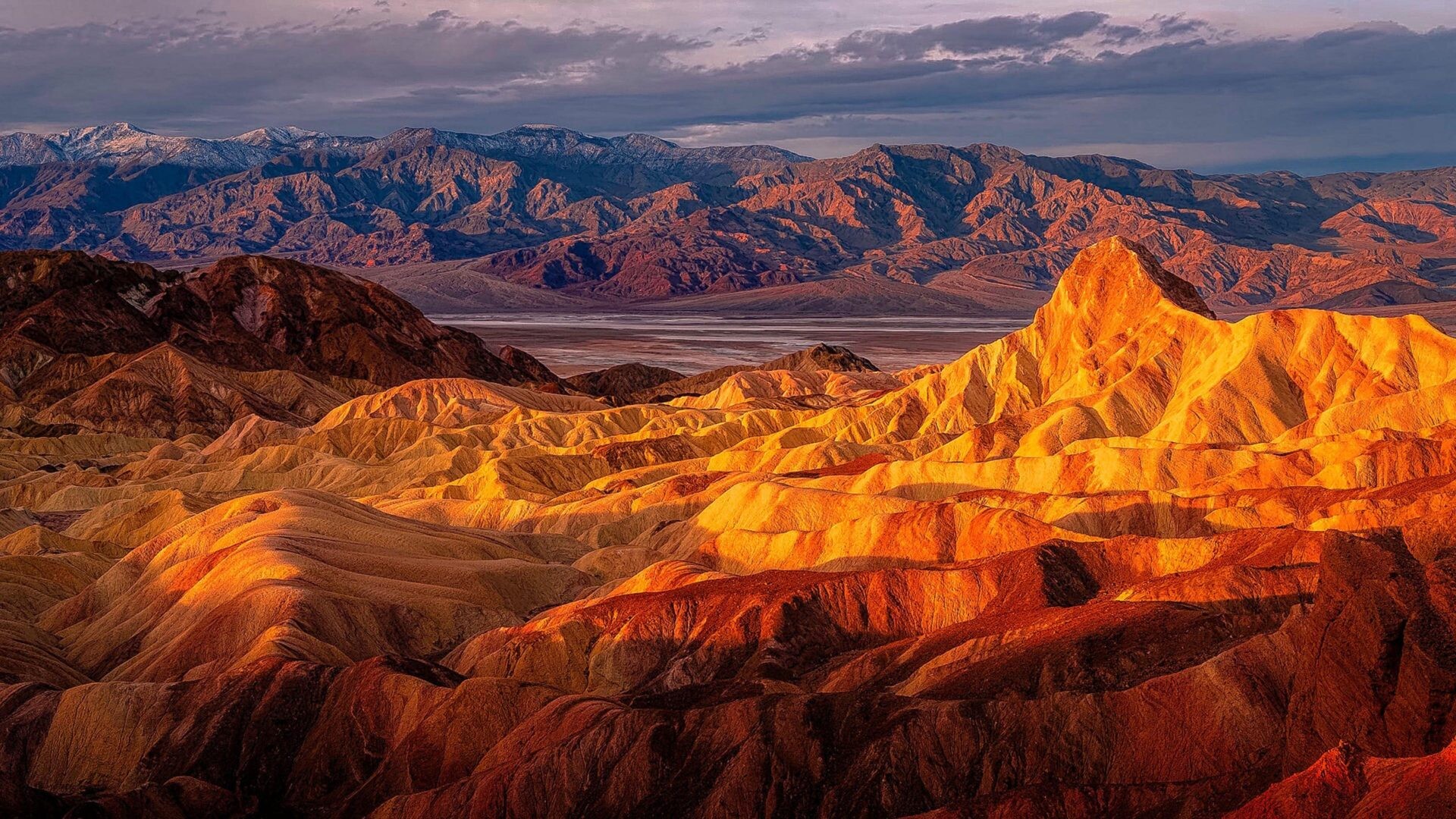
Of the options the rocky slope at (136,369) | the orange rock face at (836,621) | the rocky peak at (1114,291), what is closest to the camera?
the orange rock face at (836,621)

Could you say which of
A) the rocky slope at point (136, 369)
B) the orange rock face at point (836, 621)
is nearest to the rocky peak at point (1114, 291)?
the orange rock face at point (836, 621)

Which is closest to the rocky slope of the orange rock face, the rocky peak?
the orange rock face

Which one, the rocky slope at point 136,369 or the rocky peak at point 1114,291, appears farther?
the rocky slope at point 136,369

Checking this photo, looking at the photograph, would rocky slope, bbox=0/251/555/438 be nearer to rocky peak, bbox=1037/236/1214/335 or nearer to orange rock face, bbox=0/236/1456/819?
orange rock face, bbox=0/236/1456/819

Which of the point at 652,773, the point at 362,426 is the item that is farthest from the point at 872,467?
the point at 362,426

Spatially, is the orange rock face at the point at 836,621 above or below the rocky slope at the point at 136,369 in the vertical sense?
above

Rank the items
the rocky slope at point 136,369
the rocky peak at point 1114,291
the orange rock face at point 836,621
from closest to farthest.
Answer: the orange rock face at point 836,621 → the rocky peak at point 1114,291 → the rocky slope at point 136,369

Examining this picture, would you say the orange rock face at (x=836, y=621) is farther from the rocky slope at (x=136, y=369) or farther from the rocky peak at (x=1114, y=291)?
the rocky slope at (x=136, y=369)

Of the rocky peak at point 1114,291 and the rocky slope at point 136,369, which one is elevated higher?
the rocky peak at point 1114,291

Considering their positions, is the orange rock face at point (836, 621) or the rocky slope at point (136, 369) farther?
the rocky slope at point (136, 369)

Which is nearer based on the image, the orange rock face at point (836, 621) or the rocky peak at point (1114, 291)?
the orange rock face at point (836, 621)
